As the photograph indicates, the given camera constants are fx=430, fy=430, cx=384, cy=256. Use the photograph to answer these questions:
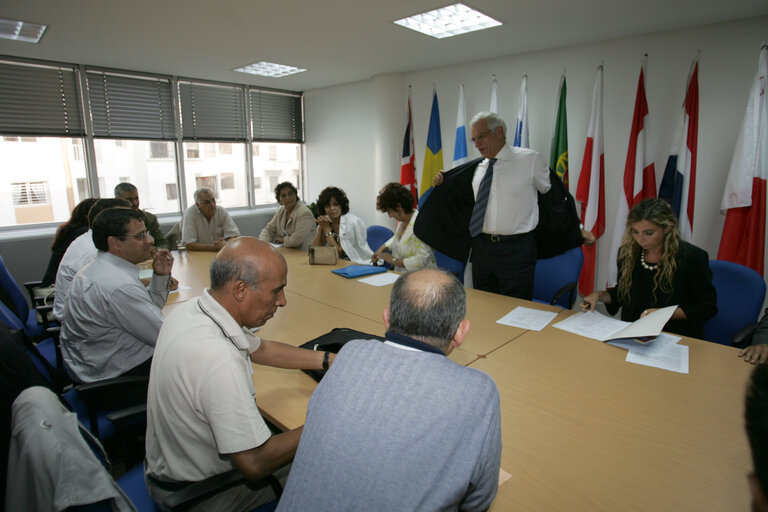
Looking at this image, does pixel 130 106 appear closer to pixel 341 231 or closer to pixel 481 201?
pixel 341 231

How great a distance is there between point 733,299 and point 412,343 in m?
2.28

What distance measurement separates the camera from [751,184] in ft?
11.0

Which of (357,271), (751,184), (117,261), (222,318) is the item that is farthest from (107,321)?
(751,184)

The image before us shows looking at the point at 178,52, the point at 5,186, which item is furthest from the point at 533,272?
the point at 5,186

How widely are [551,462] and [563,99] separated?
13.2 ft

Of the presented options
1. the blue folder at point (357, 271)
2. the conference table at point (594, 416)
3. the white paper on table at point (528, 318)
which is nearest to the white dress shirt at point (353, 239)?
the blue folder at point (357, 271)

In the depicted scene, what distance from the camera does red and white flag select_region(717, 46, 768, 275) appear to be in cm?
328

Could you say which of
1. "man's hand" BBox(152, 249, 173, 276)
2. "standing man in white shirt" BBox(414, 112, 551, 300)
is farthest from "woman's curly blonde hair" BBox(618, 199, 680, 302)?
"man's hand" BBox(152, 249, 173, 276)

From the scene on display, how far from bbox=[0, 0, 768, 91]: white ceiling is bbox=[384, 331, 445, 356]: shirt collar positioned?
2.87 metres

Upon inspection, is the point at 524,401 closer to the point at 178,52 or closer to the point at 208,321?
the point at 208,321

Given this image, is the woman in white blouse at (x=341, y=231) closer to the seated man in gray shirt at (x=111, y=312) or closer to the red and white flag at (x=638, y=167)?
the seated man in gray shirt at (x=111, y=312)

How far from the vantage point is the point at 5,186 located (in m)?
5.12

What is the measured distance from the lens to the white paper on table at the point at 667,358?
178cm

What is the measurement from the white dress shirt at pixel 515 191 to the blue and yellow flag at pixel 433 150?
90.6 inches
